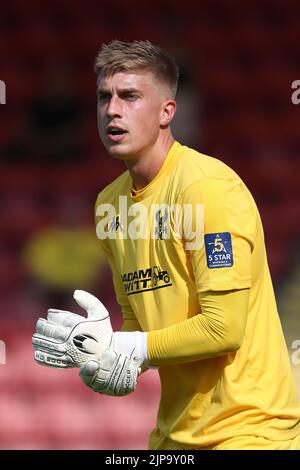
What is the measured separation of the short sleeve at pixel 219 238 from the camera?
7.95 feet

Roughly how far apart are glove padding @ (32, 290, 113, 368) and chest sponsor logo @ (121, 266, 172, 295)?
0.46 feet

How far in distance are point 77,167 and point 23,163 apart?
273mm

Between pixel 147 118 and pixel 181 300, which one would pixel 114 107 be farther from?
pixel 181 300

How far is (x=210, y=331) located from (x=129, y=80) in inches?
25.8

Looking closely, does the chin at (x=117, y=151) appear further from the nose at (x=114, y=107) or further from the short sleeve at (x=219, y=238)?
the short sleeve at (x=219, y=238)

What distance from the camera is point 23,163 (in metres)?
5.25

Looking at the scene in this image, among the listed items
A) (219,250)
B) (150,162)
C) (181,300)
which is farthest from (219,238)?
(150,162)

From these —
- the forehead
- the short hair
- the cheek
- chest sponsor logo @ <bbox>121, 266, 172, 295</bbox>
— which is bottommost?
chest sponsor logo @ <bbox>121, 266, 172, 295</bbox>

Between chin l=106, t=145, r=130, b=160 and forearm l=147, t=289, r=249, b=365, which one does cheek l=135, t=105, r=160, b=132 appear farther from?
forearm l=147, t=289, r=249, b=365

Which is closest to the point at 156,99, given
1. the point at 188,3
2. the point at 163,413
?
the point at 163,413

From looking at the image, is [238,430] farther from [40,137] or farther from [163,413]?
[40,137]

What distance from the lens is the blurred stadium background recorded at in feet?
16.1

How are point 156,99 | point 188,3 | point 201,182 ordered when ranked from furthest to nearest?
1. point 188,3
2. point 156,99
3. point 201,182

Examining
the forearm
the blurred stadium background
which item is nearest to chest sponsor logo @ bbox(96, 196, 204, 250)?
the forearm
